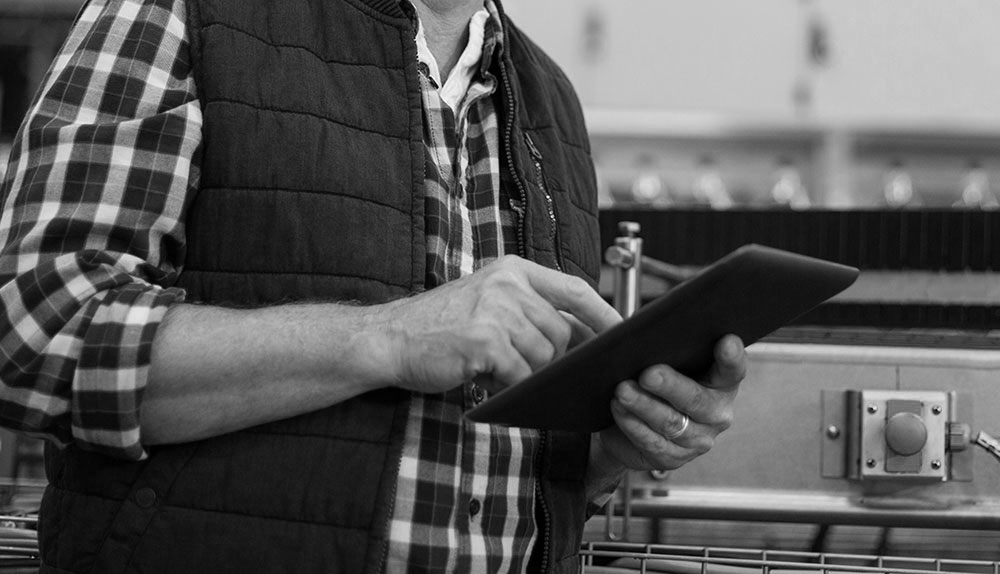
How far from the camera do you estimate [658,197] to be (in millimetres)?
4117

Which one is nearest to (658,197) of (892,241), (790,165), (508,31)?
(790,165)

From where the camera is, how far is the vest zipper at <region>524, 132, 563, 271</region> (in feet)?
3.84

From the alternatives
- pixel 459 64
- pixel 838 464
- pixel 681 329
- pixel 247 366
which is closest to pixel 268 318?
pixel 247 366

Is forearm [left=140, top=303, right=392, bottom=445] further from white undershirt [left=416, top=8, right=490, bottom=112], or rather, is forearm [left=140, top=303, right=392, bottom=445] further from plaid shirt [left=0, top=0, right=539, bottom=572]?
white undershirt [left=416, top=8, right=490, bottom=112]

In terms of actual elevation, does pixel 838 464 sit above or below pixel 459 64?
below

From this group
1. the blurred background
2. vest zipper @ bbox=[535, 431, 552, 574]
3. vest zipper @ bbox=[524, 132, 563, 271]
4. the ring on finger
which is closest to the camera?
the ring on finger

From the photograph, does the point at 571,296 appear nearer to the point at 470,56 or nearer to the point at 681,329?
the point at 681,329

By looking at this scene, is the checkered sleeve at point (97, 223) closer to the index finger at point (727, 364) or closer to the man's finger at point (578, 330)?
the man's finger at point (578, 330)

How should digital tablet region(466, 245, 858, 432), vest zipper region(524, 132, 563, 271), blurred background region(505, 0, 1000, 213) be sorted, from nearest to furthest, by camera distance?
digital tablet region(466, 245, 858, 432)
vest zipper region(524, 132, 563, 271)
blurred background region(505, 0, 1000, 213)

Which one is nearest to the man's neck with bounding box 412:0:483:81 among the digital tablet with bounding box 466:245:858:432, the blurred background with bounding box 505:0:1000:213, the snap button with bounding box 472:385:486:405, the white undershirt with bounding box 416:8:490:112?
the white undershirt with bounding box 416:8:490:112

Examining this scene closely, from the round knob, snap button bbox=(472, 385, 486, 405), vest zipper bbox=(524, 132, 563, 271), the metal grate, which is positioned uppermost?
vest zipper bbox=(524, 132, 563, 271)

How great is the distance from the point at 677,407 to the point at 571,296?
153 millimetres

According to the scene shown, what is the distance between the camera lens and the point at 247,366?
0.87 metres

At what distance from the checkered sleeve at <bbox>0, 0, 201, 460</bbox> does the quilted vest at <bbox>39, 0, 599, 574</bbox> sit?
0.03m
